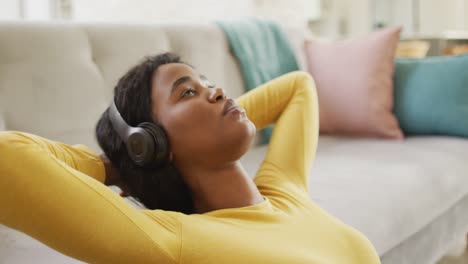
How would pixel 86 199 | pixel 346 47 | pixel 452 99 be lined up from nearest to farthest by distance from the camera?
pixel 86 199 → pixel 452 99 → pixel 346 47

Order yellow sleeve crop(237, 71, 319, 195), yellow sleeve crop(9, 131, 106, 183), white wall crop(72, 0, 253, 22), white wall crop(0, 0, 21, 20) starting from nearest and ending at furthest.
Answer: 1. yellow sleeve crop(9, 131, 106, 183)
2. yellow sleeve crop(237, 71, 319, 195)
3. white wall crop(0, 0, 21, 20)
4. white wall crop(72, 0, 253, 22)

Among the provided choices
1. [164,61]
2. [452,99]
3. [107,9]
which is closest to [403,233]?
[164,61]

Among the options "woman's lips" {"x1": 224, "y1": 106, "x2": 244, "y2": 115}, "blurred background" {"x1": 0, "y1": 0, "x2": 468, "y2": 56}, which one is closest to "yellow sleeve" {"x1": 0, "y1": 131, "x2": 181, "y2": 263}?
"woman's lips" {"x1": 224, "y1": 106, "x2": 244, "y2": 115}

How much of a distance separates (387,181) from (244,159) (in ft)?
1.58

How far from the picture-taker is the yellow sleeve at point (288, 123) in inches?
46.4

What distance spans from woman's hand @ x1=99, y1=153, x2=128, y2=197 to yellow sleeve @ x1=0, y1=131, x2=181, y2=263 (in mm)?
177

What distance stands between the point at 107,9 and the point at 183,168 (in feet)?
6.15

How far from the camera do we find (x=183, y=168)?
97cm

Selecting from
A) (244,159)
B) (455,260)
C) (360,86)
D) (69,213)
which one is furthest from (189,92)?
(455,260)

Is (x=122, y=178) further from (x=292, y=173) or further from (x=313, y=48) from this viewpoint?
(x=313, y=48)

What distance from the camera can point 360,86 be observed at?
2230 mm

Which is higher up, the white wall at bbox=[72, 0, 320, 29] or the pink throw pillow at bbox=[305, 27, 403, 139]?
the white wall at bbox=[72, 0, 320, 29]

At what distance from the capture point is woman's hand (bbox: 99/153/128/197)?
97cm

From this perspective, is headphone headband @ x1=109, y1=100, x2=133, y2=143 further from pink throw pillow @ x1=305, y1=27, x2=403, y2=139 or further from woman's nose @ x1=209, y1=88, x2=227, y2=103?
pink throw pillow @ x1=305, y1=27, x2=403, y2=139
